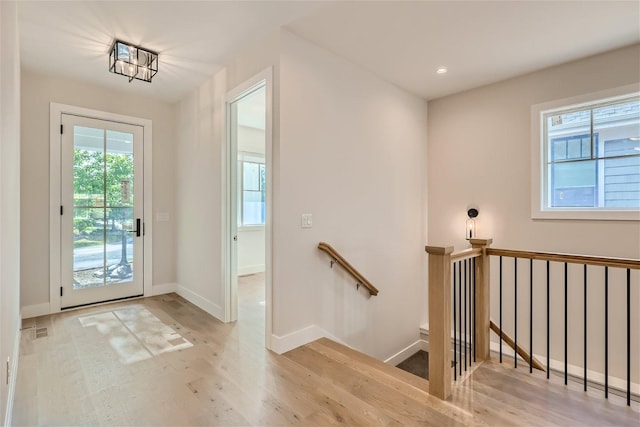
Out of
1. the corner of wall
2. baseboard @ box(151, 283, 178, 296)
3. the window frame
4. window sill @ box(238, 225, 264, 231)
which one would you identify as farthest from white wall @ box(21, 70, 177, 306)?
the corner of wall

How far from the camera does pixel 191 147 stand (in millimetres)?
4008

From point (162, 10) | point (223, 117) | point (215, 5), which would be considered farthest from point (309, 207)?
point (162, 10)

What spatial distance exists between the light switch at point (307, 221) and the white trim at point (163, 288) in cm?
256

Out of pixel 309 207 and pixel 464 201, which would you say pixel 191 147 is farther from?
pixel 464 201

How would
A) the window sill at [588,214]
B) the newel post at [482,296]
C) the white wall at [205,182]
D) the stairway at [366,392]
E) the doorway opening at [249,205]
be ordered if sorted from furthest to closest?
1. the white wall at [205,182]
2. the window sill at [588,214]
3. the doorway opening at [249,205]
4. the newel post at [482,296]
5. the stairway at [366,392]

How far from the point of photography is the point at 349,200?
3.26 metres

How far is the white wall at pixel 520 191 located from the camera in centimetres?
306

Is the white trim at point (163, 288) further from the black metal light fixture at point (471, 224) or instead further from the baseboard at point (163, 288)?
the black metal light fixture at point (471, 224)

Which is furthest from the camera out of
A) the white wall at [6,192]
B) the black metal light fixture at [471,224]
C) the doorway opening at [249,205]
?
the black metal light fixture at [471,224]

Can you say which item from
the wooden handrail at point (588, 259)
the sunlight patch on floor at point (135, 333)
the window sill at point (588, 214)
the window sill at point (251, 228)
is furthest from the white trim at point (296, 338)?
the window sill at point (251, 228)

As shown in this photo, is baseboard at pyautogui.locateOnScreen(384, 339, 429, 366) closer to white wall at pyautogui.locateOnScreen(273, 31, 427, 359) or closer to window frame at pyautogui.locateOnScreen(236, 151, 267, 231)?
white wall at pyautogui.locateOnScreen(273, 31, 427, 359)

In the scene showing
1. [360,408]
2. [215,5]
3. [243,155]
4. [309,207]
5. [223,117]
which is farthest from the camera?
[243,155]

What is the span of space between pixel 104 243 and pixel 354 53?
3646mm

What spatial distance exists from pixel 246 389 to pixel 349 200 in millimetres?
1915
